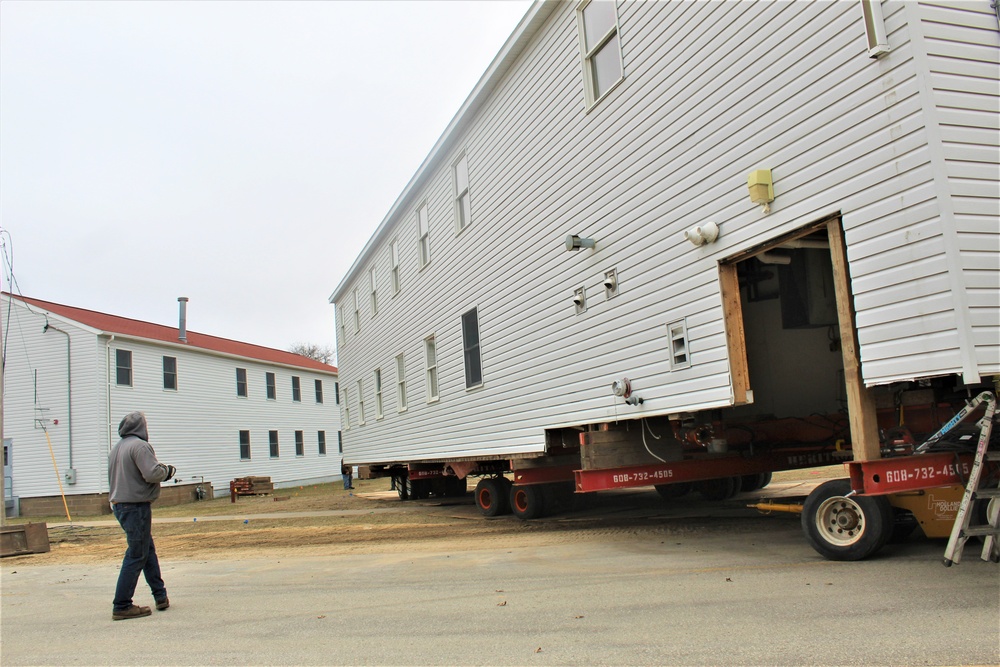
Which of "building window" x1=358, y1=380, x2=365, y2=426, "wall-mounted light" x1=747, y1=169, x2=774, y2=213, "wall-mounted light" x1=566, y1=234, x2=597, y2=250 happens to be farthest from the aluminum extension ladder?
"building window" x1=358, y1=380, x2=365, y2=426

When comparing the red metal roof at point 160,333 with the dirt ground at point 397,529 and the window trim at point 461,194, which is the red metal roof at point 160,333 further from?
the window trim at point 461,194

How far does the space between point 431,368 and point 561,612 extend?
10.5 m

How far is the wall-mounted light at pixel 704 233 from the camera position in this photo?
7348 millimetres

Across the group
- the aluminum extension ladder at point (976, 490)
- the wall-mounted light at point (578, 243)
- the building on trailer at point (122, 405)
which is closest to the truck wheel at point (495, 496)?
the wall-mounted light at point (578, 243)

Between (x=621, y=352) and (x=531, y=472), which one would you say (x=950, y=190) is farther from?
(x=531, y=472)

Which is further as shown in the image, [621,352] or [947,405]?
[621,352]

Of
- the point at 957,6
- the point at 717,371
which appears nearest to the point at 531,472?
the point at 717,371

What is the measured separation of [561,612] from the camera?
5598mm

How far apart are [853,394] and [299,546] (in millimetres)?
8159

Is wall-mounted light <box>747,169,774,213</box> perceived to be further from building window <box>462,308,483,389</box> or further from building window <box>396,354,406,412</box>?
building window <box>396,354,406,412</box>

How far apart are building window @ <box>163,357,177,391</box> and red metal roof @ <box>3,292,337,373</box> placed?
0.80 m

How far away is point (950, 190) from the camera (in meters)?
5.34

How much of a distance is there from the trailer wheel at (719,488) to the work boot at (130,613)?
31.2 feet

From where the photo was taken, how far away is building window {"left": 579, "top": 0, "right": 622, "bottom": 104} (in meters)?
9.17
